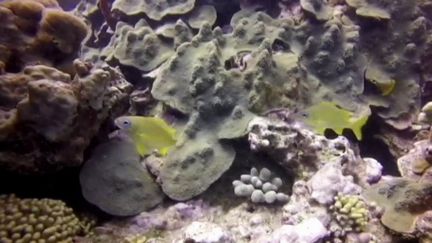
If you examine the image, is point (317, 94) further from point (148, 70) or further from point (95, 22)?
point (95, 22)

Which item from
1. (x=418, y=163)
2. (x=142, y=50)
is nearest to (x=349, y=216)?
(x=418, y=163)

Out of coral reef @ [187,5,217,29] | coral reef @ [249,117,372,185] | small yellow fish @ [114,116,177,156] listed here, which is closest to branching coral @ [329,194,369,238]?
coral reef @ [249,117,372,185]

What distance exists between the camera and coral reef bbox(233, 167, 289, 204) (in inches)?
153

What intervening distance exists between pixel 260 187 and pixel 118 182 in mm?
1476

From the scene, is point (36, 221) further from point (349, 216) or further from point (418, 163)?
point (418, 163)

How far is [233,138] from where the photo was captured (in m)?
4.11

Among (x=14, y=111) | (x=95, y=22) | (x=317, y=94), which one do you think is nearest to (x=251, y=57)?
(x=317, y=94)

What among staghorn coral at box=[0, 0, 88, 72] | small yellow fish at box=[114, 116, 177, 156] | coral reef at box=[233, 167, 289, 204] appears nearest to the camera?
small yellow fish at box=[114, 116, 177, 156]

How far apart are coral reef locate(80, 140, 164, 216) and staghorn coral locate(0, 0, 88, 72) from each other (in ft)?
3.61

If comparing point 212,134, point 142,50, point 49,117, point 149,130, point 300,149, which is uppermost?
point 49,117

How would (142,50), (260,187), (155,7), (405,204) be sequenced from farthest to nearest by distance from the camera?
(155,7) < (142,50) < (260,187) < (405,204)

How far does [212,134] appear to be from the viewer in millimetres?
4227

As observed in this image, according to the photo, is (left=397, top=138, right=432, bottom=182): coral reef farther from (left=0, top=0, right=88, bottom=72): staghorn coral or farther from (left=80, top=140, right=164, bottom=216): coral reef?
(left=0, top=0, right=88, bottom=72): staghorn coral

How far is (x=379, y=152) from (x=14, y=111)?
189 inches
